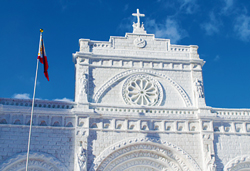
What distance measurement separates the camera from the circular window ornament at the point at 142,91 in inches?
763

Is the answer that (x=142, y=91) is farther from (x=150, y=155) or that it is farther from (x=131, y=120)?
(x=150, y=155)

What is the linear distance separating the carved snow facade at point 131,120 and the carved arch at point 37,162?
0.05 m

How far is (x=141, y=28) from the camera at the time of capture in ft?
71.2

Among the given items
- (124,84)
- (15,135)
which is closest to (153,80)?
(124,84)

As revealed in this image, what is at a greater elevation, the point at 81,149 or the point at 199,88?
the point at 199,88

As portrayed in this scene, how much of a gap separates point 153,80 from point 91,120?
15.5 ft

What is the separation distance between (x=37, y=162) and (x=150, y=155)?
19.4 ft

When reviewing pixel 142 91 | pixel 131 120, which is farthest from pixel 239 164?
pixel 142 91

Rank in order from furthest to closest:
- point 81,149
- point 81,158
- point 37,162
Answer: point 81,149, point 81,158, point 37,162

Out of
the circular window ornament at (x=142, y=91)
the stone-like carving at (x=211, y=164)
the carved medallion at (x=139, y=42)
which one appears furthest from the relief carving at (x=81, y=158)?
the carved medallion at (x=139, y=42)

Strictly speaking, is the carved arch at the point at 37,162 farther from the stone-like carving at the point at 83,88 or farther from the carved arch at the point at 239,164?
the carved arch at the point at 239,164

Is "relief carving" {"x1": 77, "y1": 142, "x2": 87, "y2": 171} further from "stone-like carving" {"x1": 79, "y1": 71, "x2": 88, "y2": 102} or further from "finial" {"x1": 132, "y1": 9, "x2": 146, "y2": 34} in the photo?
"finial" {"x1": 132, "y1": 9, "x2": 146, "y2": 34}

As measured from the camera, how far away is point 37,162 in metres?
16.2

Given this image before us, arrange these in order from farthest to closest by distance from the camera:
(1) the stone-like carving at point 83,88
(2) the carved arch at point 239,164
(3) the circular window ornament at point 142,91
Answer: (3) the circular window ornament at point 142,91 < (1) the stone-like carving at point 83,88 < (2) the carved arch at point 239,164
